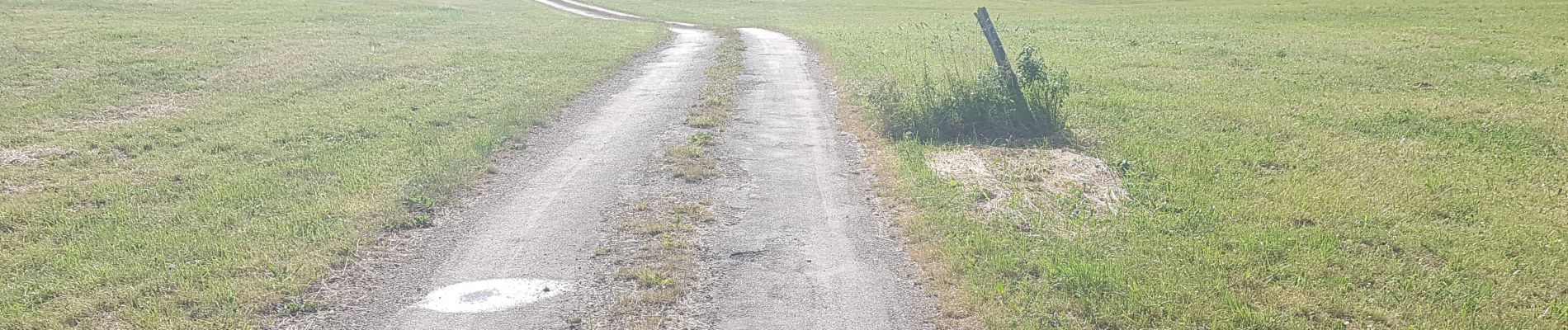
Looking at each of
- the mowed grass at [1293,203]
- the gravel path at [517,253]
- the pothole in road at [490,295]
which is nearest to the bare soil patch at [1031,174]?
the mowed grass at [1293,203]

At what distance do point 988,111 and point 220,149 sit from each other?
822 cm

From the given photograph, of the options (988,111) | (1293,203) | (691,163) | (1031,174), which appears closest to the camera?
(1293,203)

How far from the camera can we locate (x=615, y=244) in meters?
7.05

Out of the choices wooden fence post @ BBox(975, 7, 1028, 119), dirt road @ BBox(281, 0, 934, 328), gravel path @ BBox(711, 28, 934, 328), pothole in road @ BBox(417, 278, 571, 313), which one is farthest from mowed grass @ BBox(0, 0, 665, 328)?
wooden fence post @ BBox(975, 7, 1028, 119)

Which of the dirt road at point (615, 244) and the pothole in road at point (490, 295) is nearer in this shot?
the dirt road at point (615, 244)

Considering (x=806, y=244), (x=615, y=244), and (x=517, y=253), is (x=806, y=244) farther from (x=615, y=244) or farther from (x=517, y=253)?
(x=517, y=253)

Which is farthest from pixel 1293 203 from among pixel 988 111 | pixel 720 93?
pixel 720 93

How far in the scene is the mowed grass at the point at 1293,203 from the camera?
574 cm

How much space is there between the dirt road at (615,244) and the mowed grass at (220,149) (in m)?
0.47

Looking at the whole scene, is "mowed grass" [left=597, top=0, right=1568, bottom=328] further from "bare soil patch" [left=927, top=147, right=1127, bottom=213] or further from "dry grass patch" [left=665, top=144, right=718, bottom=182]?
"dry grass patch" [left=665, top=144, right=718, bottom=182]

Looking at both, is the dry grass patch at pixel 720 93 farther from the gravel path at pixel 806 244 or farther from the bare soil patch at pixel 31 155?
the bare soil patch at pixel 31 155

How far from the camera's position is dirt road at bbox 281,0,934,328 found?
18.9ft

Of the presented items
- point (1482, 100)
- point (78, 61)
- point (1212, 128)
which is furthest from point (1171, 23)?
point (78, 61)

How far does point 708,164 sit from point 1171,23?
2768 centimetres
